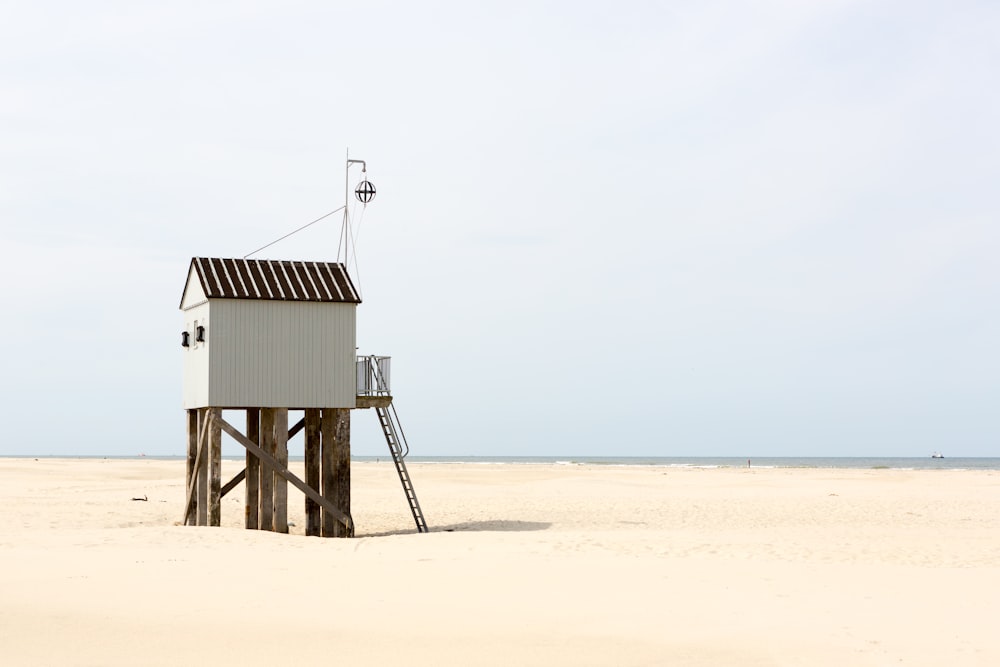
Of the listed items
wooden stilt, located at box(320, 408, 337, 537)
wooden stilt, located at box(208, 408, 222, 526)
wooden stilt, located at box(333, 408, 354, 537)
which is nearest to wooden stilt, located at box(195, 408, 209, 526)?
wooden stilt, located at box(208, 408, 222, 526)

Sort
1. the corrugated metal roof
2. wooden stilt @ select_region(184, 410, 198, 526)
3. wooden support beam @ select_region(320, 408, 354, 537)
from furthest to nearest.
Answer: wooden stilt @ select_region(184, 410, 198, 526) < wooden support beam @ select_region(320, 408, 354, 537) < the corrugated metal roof

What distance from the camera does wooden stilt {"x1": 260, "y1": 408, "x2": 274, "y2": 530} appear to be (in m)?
21.9

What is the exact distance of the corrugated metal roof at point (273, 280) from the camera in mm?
21109

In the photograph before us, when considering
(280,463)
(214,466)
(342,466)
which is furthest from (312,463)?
(214,466)

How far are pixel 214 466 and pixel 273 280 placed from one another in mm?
3968

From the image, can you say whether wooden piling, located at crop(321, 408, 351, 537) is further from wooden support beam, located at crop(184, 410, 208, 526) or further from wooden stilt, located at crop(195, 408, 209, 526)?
wooden support beam, located at crop(184, 410, 208, 526)

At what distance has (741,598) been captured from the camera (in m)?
12.2

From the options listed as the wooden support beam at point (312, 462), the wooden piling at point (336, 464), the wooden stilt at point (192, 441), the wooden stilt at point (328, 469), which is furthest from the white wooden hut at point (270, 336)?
the wooden stilt at point (192, 441)

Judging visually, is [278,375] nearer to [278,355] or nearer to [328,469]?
[278,355]

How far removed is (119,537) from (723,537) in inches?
415

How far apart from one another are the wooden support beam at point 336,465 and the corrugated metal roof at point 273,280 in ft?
8.10

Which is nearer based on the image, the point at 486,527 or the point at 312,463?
the point at 312,463

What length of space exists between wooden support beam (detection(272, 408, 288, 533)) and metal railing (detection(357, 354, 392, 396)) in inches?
73.2

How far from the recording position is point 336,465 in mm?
22094
